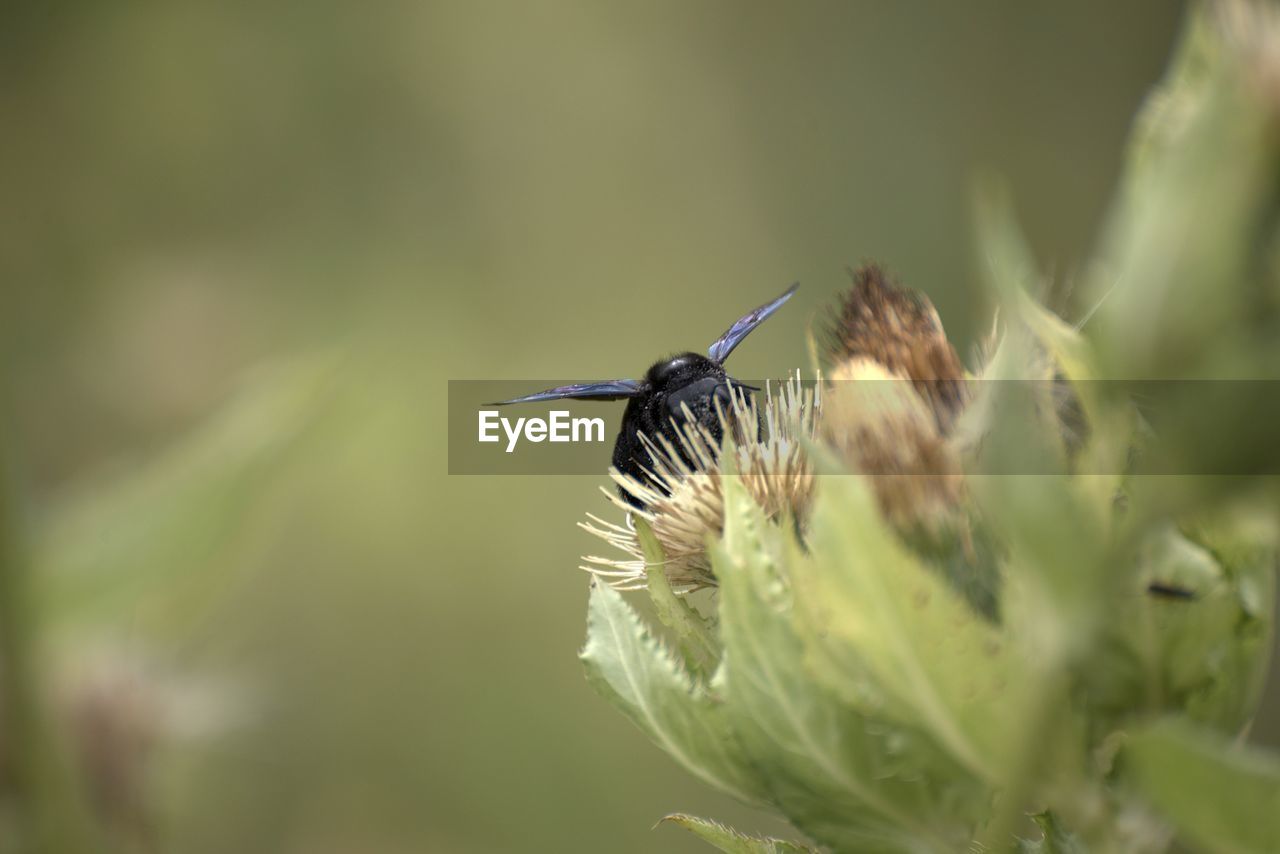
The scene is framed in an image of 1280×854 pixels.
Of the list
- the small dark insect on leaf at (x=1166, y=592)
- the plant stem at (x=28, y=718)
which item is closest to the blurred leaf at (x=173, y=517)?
the plant stem at (x=28, y=718)

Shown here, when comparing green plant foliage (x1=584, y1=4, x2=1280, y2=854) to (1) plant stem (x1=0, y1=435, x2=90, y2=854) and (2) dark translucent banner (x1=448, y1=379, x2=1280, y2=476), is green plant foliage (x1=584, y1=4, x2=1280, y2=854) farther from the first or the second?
(1) plant stem (x1=0, y1=435, x2=90, y2=854)

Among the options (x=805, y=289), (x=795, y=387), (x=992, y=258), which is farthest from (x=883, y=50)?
(x=992, y=258)

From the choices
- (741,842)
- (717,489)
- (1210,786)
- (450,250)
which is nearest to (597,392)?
(717,489)

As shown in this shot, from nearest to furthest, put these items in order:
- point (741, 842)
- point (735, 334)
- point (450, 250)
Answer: point (741, 842) → point (735, 334) → point (450, 250)

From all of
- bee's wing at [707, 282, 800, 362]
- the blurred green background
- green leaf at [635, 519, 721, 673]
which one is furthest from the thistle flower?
the blurred green background

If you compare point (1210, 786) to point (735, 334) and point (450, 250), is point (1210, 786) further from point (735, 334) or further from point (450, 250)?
point (450, 250)

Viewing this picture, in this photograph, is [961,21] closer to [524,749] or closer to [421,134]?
[421,134]

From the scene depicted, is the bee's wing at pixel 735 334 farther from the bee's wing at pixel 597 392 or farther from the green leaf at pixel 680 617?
the green leaf at pixel 680 617
